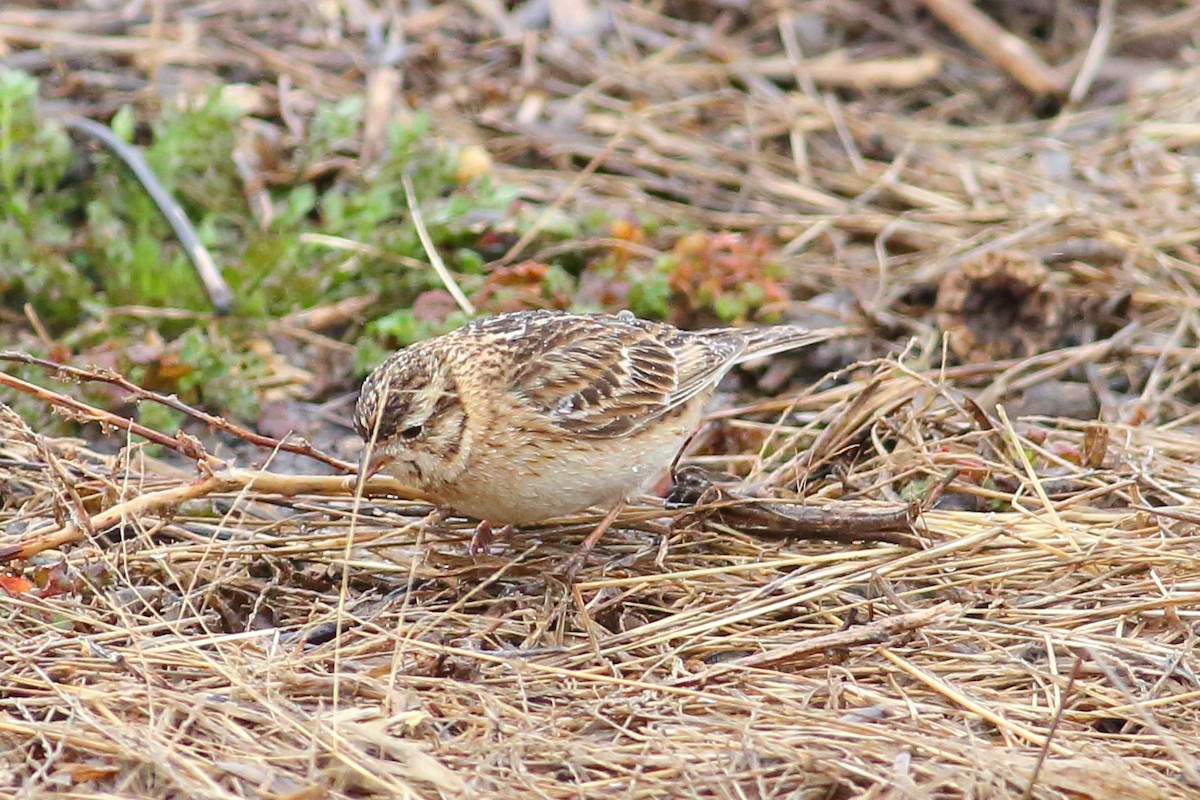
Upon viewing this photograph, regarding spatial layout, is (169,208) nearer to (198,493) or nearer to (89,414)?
(89,414)

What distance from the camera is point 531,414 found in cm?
511

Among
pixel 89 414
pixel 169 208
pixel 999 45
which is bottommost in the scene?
pixel 169 208

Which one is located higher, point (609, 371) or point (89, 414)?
point (89, 414)

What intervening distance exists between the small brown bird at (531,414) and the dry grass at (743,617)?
29 cm

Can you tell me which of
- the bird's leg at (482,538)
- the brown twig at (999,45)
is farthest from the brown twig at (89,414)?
the brown twig at (999,45)

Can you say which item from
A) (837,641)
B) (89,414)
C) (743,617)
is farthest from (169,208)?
(837,641)

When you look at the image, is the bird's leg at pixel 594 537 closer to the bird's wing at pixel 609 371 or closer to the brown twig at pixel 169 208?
the bird's wing at pixel 609 371

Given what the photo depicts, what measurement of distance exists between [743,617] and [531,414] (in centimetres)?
105

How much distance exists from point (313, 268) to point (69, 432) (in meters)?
1.71

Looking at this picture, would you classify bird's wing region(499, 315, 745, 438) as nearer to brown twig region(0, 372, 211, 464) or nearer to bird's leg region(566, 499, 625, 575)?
bird's leg region(566, 499, 625, 575)

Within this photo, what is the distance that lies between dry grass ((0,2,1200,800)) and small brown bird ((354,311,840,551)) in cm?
29

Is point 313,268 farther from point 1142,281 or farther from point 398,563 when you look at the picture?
point 1142,281

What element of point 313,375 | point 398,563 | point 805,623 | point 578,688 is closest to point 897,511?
point 805,623

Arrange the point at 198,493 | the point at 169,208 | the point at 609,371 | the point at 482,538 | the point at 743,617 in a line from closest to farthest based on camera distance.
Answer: the point at 743,617 < the point at 198,493 < the point at 482,538 < the point at 609,371 < the point at 169,208
